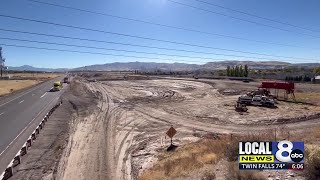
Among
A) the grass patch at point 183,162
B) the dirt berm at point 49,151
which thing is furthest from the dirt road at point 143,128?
the grass patch at point 183,162

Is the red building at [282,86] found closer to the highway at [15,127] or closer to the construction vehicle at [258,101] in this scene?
the construction vehicle at [258,101]

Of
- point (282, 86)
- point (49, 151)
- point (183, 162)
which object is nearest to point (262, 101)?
point (282, 86)

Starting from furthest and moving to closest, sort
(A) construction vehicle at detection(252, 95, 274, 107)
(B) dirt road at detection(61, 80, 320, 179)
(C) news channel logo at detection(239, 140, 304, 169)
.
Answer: (A) construction vehicle at detection(252, 95, 274, 107) < (B) dirt road at detection(61, 80, 320, 179) < (C) news channel logo at detection(239, 140, 304, 169)

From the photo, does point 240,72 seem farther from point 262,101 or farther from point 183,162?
point 183,162

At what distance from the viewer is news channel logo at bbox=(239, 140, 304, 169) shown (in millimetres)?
14625

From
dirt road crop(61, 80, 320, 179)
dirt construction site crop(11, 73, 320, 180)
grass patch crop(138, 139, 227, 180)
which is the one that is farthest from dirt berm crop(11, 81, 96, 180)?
grass patch crop(138, 139, 227, 180)

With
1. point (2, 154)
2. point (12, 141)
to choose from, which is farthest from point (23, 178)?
point (12, 141)

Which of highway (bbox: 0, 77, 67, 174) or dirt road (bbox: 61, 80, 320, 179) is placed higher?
highway (bbox: 0, 77, 67, 174)

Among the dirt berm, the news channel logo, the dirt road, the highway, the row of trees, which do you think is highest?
the row of trees

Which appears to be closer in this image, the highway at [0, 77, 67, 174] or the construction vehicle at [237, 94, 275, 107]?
the highway at [0, 77, 67, 174]

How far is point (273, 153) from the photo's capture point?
15406 mm

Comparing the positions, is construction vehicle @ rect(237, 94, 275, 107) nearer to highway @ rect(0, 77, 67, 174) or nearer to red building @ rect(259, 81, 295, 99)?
red building @ rect(259, 81, 295, 99)

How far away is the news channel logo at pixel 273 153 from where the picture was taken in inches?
576

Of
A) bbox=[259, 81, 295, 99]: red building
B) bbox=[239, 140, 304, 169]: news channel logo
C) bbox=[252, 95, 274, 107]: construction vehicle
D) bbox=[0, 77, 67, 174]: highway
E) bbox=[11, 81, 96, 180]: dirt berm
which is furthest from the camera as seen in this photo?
bbox=[259, 81, 295, 99]: red building
